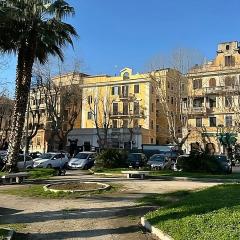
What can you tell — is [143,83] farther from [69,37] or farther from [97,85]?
[69,37]

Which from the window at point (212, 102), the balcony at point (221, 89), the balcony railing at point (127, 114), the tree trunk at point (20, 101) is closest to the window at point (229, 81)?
the balcony at point (221, 89)

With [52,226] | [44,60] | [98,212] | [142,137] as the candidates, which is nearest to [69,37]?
[44,60]

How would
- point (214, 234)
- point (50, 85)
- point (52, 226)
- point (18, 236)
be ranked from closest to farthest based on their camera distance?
point (214, 234), point (18, 236), point (52, 226), point (50, 85)

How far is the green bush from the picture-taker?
3450 centimetres

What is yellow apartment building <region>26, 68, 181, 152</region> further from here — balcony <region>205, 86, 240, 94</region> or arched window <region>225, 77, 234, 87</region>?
arched window <region>225, 77, 234, 87</region>

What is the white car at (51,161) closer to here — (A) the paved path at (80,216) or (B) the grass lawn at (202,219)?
(A) the paved path at (80,216)

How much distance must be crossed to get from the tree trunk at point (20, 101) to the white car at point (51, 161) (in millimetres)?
11141

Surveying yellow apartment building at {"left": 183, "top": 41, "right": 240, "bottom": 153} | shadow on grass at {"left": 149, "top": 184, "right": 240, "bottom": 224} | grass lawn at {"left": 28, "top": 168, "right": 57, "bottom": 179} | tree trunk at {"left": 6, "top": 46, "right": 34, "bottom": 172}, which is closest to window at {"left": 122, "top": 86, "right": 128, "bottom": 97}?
yellow apartment building at {"left": 183, "top": 41, "right": 240, "bottom": 153}

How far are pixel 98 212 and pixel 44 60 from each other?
18.9 m

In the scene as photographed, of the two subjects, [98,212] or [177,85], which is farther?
[177,85]

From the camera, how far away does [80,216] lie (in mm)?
12297

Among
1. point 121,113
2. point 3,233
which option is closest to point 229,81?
point 121,113

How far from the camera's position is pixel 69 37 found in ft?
96.7

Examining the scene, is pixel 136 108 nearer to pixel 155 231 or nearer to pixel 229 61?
pixel 229 61
